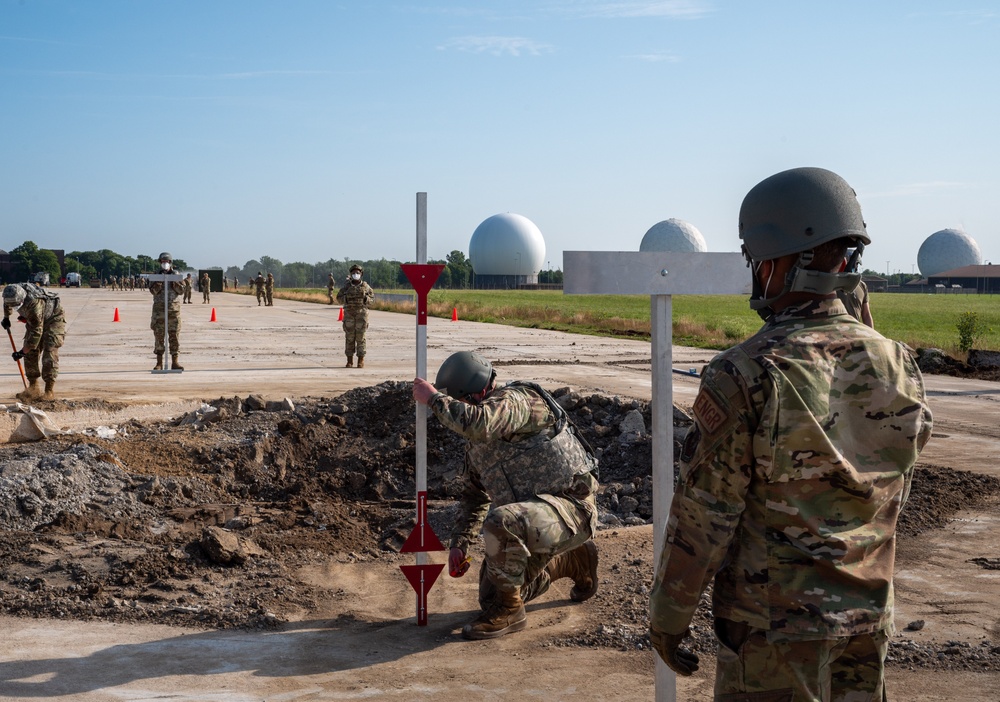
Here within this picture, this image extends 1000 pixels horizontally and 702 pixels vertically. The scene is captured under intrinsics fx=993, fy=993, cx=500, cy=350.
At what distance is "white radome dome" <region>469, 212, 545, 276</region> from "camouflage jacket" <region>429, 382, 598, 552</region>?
107711 millimetres

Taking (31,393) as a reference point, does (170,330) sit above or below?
above

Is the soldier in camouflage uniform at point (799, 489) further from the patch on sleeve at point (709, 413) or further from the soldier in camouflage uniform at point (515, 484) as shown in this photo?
the soldier in camouflage uniform at point (515, 484)

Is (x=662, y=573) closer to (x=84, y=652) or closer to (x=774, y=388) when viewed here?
(x=774, y=388)

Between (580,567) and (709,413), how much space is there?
369cm

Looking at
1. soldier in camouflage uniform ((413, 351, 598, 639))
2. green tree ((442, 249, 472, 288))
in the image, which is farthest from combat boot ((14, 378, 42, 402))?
green tree ((442, 249, 472, 288))

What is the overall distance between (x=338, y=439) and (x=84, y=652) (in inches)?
199

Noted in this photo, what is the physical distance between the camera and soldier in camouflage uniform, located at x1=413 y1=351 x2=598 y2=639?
16.8 feet

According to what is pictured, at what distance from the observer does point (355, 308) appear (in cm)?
1889

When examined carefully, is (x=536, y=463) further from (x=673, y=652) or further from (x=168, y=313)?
(x=168, y=313)

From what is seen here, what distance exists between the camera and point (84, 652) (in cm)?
523

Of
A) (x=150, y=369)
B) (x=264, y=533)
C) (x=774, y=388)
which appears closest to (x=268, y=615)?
(x=264, y=533)

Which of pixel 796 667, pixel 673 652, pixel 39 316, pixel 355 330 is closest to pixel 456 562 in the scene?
pixel 673 652

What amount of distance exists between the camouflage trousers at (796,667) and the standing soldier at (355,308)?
1666 cm

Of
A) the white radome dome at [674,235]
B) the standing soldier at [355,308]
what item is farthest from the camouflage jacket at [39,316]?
the white radome dome at [674,235]
